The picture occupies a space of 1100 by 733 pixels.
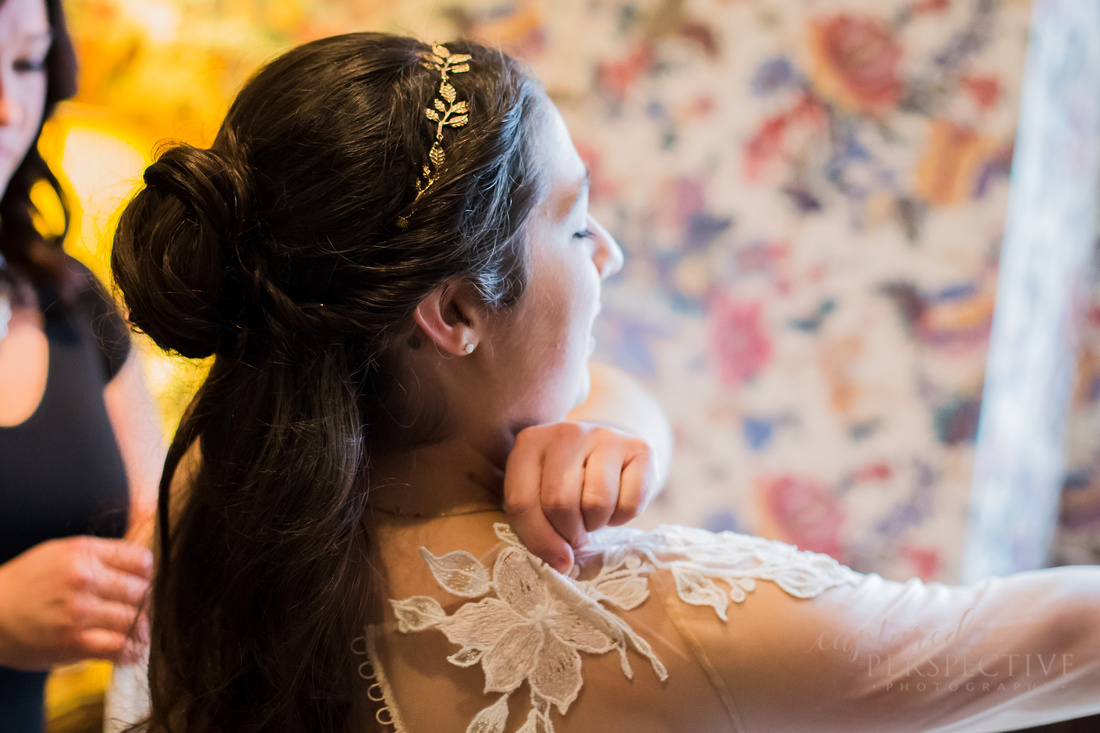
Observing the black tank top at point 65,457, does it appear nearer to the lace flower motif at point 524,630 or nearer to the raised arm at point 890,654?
the lace flower motif at point 524,630

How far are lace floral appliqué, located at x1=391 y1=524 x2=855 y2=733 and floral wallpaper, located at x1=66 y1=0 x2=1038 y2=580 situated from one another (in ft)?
2.85

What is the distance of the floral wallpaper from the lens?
1.32 metres

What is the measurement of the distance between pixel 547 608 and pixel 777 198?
1.09m

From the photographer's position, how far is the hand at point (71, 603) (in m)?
0.88

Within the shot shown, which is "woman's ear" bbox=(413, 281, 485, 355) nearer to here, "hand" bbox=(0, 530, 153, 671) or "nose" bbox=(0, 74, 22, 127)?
"hand" bbox=(0, 530, 153, 671)

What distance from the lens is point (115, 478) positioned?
1060mm

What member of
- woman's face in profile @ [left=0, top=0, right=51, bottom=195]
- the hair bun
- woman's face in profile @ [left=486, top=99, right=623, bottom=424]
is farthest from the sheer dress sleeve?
woman's face in profile @ [left=0, top=0, right=51, bottom=195]

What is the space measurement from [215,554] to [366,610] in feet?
0.65

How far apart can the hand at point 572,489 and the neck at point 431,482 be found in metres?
0.06

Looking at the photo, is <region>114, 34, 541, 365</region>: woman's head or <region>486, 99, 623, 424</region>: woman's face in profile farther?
<region>486, 99, 623, 424</region>: woman's face in profile

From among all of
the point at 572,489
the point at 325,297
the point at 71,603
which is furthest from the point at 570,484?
the point at 71,603

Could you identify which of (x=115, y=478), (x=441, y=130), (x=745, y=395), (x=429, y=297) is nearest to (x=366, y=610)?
(x=429, y=297)

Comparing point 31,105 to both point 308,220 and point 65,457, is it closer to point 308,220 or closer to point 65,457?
point 65,457

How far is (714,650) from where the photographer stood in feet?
2.05
